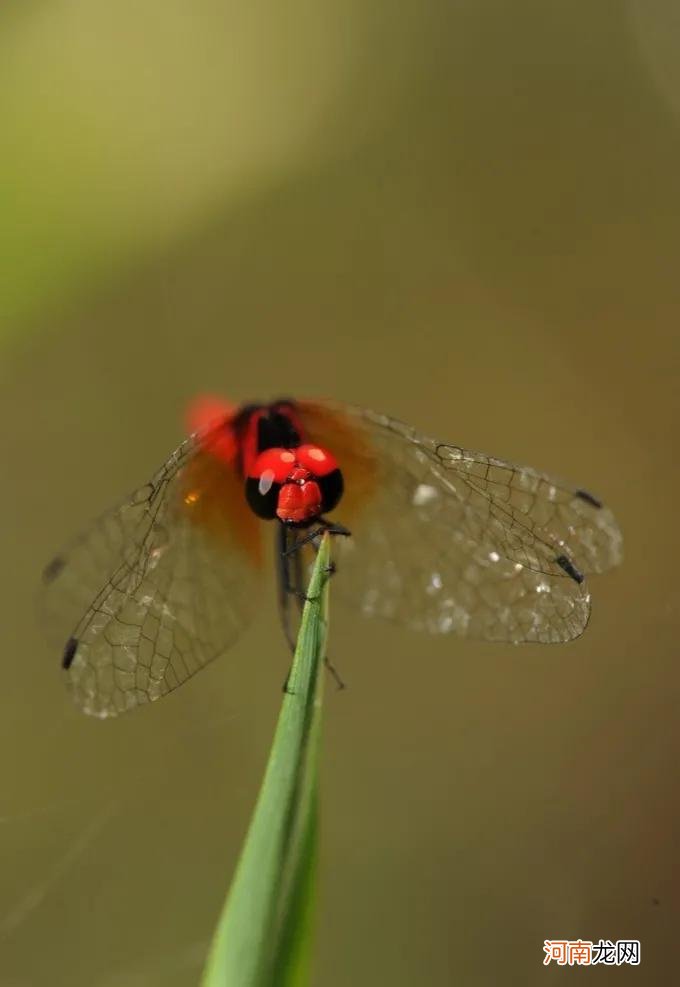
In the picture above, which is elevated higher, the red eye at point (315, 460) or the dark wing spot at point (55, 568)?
the red eye at point (315, 460)

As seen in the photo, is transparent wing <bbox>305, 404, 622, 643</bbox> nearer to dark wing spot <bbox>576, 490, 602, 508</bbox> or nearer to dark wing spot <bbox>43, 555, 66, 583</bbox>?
dark wing spot <bbox>576, 490, 602, 508</bbox>

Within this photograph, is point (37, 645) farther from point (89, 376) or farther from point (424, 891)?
point (424, 891)

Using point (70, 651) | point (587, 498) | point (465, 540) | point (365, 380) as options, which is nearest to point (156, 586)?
point (70, 651)

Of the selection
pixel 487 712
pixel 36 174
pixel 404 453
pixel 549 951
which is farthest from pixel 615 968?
pixel 36 174

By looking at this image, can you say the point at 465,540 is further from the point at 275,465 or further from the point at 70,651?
the point at 70,651

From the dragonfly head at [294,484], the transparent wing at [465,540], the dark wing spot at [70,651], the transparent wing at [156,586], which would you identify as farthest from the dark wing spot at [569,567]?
the dark wing spot at [70,651]

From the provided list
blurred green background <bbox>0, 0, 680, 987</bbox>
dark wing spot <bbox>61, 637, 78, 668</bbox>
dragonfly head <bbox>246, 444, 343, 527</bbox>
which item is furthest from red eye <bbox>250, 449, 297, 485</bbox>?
blurred green background <bbox>0, 0, 680, 987</bbox>

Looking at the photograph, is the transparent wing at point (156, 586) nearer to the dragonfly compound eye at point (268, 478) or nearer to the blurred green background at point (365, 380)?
the dragonfly compound eye at point (268, 478)
